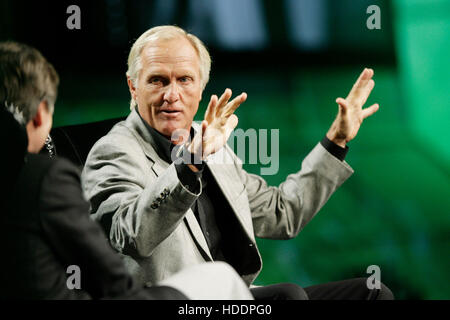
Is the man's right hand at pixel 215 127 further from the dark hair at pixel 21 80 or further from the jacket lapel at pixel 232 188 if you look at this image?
the dark hair at pixel 21 80

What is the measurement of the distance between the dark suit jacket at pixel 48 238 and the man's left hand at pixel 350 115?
1.06 meters

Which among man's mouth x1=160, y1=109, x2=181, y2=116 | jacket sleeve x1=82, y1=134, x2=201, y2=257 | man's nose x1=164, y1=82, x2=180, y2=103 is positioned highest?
man's nose x1=164, y1=82, x2=180, y2=103

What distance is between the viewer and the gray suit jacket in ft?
5.00

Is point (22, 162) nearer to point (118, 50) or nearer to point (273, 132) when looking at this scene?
point (118, 50)

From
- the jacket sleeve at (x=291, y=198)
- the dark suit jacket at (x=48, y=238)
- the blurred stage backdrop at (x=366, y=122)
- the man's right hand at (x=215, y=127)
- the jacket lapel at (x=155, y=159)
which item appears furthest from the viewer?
the blurred stage backdrop at (x=366, y=122)

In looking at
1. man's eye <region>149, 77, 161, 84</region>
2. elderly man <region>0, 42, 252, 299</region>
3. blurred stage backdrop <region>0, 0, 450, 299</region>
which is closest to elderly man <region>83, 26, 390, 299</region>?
man's eye <region>149, 77, 161, 84</region>

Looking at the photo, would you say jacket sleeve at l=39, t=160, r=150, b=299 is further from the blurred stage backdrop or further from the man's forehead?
the blurred stage backdrop

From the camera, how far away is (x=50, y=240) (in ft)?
3.55

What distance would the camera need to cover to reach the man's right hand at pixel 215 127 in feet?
4.87

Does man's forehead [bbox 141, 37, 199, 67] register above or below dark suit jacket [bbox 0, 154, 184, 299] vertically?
above

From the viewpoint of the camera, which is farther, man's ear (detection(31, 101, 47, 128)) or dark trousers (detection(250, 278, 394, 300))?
dark trousers (detection(250, 278, 394, 300))

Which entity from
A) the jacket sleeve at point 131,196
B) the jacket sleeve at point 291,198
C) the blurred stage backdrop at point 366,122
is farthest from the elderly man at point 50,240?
the blurred stage backdrop at point 366,122

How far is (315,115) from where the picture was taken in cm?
295

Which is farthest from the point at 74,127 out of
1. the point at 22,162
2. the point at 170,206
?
the point at 22,162
